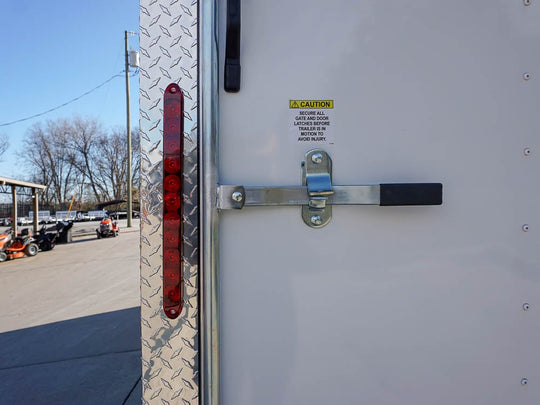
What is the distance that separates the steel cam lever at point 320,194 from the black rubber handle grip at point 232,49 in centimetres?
32

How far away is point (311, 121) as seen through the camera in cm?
99

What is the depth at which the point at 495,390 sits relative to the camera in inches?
40.9

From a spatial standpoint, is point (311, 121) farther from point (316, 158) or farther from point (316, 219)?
point (316, 219)

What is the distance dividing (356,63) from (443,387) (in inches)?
43.8

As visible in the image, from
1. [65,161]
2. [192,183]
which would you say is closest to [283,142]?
[192,183]

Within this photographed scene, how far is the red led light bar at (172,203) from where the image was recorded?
927 mm

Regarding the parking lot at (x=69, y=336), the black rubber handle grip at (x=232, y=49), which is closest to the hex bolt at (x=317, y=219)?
the black rubber handle grip at (x=232, y=49)

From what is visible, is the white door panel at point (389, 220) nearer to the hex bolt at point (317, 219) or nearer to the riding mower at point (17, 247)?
the hex bolt at point (317, 219)

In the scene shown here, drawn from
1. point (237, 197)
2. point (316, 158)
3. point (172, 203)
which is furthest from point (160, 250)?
point (316, 158)

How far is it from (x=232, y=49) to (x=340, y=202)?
59cm

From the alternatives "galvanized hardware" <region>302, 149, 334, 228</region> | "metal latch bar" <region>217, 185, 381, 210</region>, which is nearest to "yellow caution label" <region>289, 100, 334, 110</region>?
"galvanized hardware" <region>302, 149, 334, 228</region>

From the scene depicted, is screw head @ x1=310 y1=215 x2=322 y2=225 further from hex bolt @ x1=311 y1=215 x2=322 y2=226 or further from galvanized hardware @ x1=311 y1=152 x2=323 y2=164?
galvanized hardware @ x1=311 y1=152 x2=323 y2=164

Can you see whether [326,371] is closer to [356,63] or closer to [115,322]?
[356,63]

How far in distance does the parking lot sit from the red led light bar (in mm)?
2523
